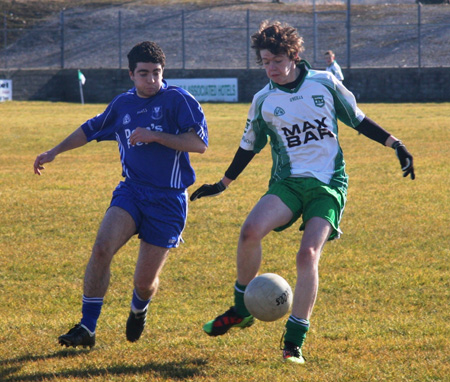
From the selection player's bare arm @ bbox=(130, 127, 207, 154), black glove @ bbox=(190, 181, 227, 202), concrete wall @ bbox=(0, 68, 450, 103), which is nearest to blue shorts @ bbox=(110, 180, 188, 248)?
black glove @ bbox=(190, 181, 227, 202)

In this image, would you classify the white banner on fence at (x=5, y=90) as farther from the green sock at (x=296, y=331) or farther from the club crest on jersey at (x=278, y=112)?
Result: the green sock at (x=296, y=331)

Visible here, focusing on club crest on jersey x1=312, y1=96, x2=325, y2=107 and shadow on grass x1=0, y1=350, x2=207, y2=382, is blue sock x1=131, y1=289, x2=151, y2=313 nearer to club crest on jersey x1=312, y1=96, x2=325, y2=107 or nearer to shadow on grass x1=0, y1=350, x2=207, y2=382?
shadow on grass x1=0, y1=350, x2=207, y2=382

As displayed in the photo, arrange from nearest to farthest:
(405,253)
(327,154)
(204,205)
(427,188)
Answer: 1. (327,154)
2. (405,253)
3. (204,205)
4. (427,188)

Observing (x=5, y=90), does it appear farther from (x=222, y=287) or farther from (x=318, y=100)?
(x=318, y=100)

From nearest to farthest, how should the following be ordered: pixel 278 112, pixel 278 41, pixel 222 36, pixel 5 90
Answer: pixel 278 41 < pixel 278 112 < pixel 5 90 < pixel 222 36

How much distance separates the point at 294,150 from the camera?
16.6 ft

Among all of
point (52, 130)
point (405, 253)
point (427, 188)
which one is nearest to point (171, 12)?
point (52, 130)

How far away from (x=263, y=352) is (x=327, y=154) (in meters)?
1.41

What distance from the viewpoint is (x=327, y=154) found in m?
5.05

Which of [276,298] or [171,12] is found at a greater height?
[171,12]

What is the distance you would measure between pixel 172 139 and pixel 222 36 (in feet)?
142

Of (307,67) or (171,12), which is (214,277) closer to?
(307,67)

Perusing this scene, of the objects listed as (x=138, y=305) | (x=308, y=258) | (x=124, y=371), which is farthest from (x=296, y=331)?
(x=138, y=305)

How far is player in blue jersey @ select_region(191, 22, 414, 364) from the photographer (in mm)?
4855
